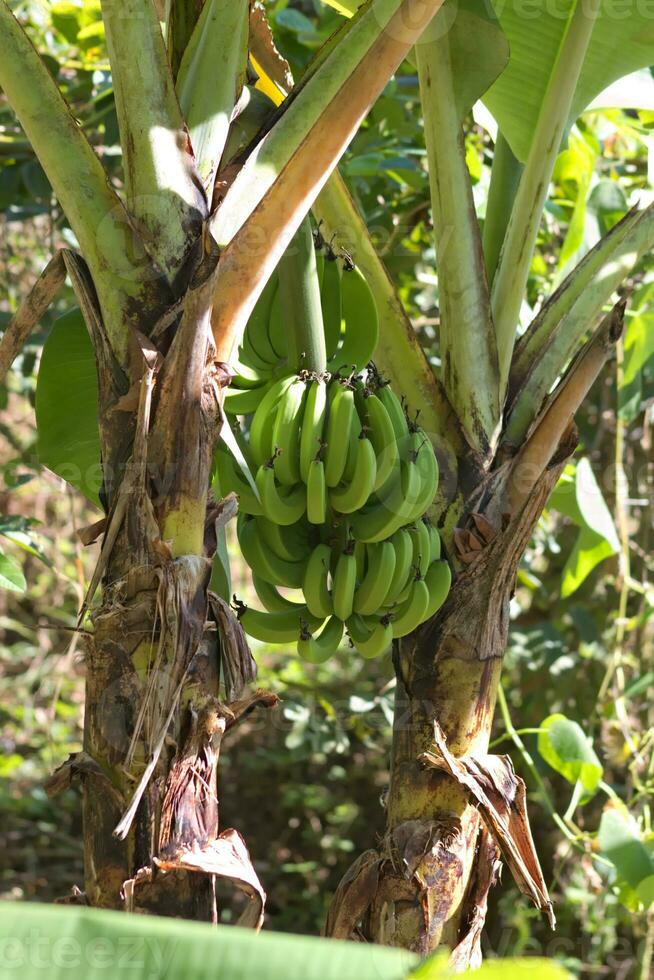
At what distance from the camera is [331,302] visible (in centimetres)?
115

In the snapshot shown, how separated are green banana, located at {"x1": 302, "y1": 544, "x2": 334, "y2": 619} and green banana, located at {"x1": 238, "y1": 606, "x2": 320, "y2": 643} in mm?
34

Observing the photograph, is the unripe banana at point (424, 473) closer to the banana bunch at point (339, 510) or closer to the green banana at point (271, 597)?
the banana bunch at point (339, 510)

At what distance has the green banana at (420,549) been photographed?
1070 mm

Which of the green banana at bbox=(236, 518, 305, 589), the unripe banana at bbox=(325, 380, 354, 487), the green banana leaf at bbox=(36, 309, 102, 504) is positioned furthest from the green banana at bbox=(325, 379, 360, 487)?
the green banana leaf at bbox=(36, 309, 102, 504)

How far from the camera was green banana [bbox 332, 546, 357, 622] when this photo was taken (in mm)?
1024

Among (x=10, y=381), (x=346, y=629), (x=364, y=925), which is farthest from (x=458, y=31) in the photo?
(x=10, y=381)

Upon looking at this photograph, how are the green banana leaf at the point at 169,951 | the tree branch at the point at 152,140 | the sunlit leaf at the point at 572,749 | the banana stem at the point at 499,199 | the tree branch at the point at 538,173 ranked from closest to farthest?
1. the green banana leaf at the point at 169,951
2. the tree branch at the point at 152,140
3. the tree branch at the point at 538,173
4. the banana stem at the point at 499,199
5. the sunlit leaf at the point at 572,749

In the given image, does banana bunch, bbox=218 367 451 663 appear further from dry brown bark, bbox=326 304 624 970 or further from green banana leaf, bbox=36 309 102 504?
green banana leaf, bbox=36 309 102 504

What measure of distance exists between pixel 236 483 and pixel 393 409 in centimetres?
18

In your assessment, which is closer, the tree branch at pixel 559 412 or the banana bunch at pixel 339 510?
the banana bunch at pixel 339 510

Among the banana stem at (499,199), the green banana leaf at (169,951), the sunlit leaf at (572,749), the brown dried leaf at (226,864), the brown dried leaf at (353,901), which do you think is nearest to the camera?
the green banana leaf at (169,951)

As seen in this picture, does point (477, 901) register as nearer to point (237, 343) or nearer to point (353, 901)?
point (353, 901)

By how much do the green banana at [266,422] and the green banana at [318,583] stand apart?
0.39 ft

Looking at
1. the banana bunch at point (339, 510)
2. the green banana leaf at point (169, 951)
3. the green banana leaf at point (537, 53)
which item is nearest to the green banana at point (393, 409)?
the banana bunch at point (339, 510)
